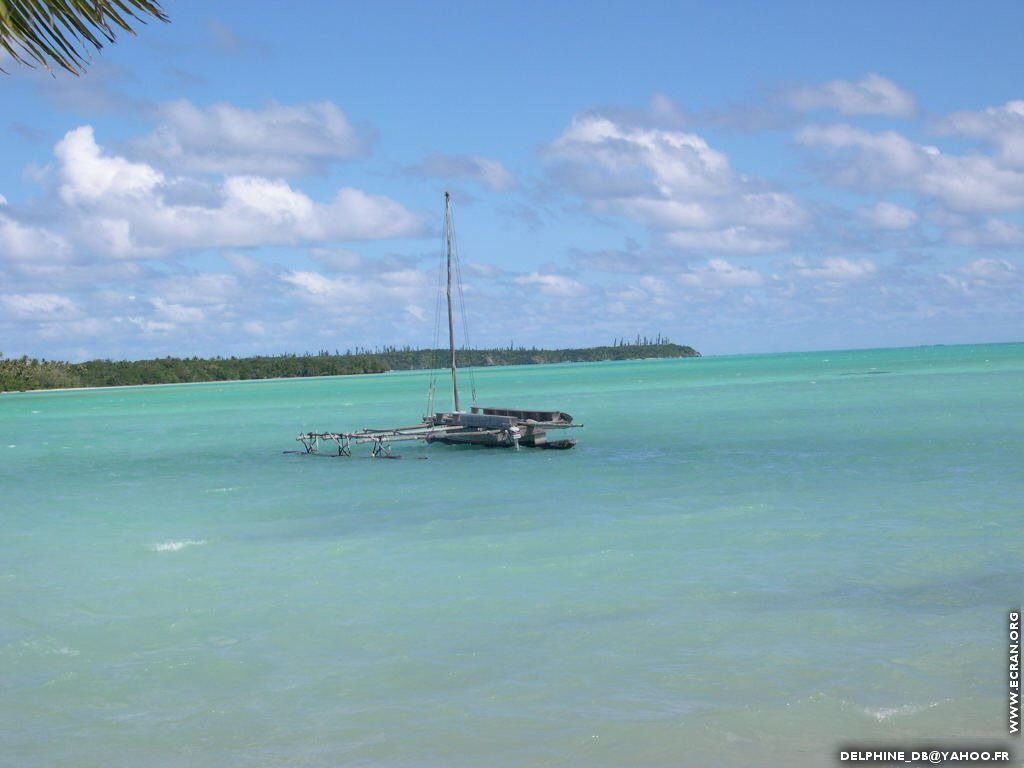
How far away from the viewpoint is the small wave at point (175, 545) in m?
18.7

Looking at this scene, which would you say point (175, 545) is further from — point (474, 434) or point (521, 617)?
point (474, 434)

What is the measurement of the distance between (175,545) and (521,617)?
9077 millimetres

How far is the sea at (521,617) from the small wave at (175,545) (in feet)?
0.36

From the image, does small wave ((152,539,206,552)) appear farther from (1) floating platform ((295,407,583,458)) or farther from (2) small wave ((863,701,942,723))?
(1) floating platform ((295,407,583,458))

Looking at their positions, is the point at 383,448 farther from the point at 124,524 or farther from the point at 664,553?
the point at 664,553

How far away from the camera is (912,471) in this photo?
84.7 ft

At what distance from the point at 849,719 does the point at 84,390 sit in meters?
167

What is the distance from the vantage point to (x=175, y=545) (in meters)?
19.1

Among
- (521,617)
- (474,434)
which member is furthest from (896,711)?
(474,434)

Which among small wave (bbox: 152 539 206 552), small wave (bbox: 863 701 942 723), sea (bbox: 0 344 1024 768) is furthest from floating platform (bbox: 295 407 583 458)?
small wave (bbox: 863 701 942 723)

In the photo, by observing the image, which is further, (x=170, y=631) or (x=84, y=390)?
(x=84, y=390)

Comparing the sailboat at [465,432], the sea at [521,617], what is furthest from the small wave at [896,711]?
the sailboat at [465,432]

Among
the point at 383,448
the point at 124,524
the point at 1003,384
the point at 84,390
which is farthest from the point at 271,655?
the point at 84,390

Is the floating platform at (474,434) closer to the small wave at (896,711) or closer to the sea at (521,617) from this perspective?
the sea at (521,617)
